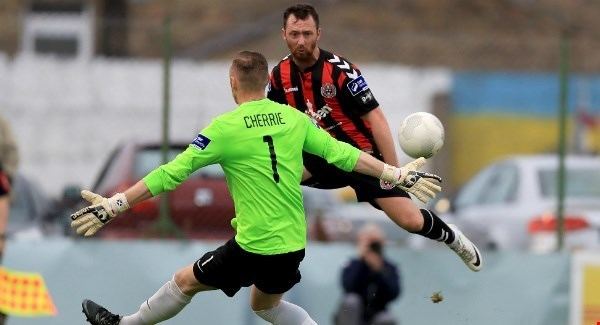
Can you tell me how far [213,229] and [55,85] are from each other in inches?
81.0

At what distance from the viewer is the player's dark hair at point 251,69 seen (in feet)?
28.6

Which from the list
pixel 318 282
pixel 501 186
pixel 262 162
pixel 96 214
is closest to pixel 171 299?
pixel 96 214

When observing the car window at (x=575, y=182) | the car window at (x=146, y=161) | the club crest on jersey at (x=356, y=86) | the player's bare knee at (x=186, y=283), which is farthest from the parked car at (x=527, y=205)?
the player's bare knee at (x=186, y=283)

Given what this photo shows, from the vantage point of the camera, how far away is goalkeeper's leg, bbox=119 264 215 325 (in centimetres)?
943

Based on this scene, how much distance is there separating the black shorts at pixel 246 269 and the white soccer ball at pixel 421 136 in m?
1.02

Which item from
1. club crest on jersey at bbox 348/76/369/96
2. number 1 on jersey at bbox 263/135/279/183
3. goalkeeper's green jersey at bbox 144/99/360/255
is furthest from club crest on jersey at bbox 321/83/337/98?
number 1 on jersey at bbox 263/135/279/183

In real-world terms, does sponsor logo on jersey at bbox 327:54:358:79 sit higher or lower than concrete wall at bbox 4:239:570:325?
higher

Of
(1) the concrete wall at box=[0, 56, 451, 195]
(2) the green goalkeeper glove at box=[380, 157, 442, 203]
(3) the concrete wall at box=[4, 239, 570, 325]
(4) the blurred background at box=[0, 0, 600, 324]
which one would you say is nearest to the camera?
(2) the green goalkeeper glove at box=[380, 157, 442, 203]

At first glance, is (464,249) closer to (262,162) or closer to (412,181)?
(412,181)

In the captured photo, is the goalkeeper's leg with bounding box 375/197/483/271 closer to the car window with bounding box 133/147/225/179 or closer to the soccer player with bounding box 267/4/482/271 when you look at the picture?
the soccer player with bounding box 267/4/482/271

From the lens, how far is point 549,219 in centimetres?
1438

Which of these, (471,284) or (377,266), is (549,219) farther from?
(377,266)

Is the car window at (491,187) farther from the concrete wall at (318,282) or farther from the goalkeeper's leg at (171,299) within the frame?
the goalkeeper's leg at (171,299)

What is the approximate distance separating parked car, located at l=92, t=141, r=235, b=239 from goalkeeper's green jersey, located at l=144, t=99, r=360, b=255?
497 cm
